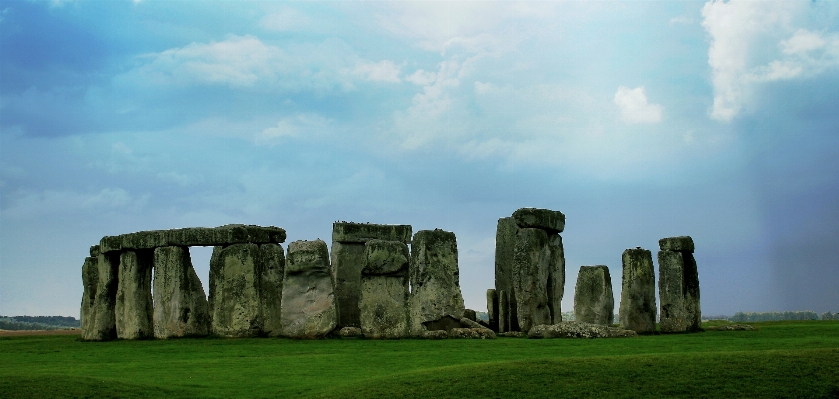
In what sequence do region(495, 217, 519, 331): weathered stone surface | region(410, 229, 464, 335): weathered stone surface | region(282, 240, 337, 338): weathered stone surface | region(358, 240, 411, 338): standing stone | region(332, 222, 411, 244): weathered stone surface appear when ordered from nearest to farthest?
region(358, 240, 411, 338): standing stone < region(410, 229, 464, 335): weathered stone surface < region(282, 240, 337, 338): weathered stone surface < region(495, 217, 519, 331): weathered stone surface < region(332, 222, 411, 244): weathered stone surface

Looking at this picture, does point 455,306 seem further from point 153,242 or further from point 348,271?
point 153,242

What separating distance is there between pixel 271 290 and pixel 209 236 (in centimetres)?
206

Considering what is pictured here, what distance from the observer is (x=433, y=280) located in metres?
20.1

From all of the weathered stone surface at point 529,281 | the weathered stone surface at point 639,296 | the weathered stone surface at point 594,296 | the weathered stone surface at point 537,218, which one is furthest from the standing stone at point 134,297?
the weathered stone surface at point 639,296

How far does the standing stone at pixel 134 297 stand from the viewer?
2280 centimetres

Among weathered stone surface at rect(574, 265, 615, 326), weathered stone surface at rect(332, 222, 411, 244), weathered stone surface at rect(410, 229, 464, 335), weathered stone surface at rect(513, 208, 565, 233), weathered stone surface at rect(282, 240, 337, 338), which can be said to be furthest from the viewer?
weathered stone surface at rect(332, 222, 411, 244)

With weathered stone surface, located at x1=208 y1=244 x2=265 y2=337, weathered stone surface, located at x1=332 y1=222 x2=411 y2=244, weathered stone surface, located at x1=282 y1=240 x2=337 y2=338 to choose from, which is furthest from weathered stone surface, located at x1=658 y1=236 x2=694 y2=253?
weathered stone surface, located at x1=208 y1=244 x2=265 y2=337

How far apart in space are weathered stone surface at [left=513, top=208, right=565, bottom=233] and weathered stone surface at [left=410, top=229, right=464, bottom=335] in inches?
91.6

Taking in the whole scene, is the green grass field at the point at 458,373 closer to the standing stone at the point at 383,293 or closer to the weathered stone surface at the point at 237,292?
the standing stone at the point at 383,293

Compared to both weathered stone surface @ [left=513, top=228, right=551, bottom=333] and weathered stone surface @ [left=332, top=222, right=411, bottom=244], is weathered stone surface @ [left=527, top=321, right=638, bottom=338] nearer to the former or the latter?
weathered stone surface @ [left=513, top=228, right=551, bottom=333]

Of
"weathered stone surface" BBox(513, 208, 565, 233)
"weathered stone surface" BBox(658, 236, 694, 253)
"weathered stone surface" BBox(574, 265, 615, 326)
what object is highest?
"weathered stone surface" BBox(513, 208, 565, 233)

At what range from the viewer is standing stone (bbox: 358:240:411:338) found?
19422mm

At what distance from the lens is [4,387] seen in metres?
10.9

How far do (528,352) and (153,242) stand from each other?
38.2 ft
